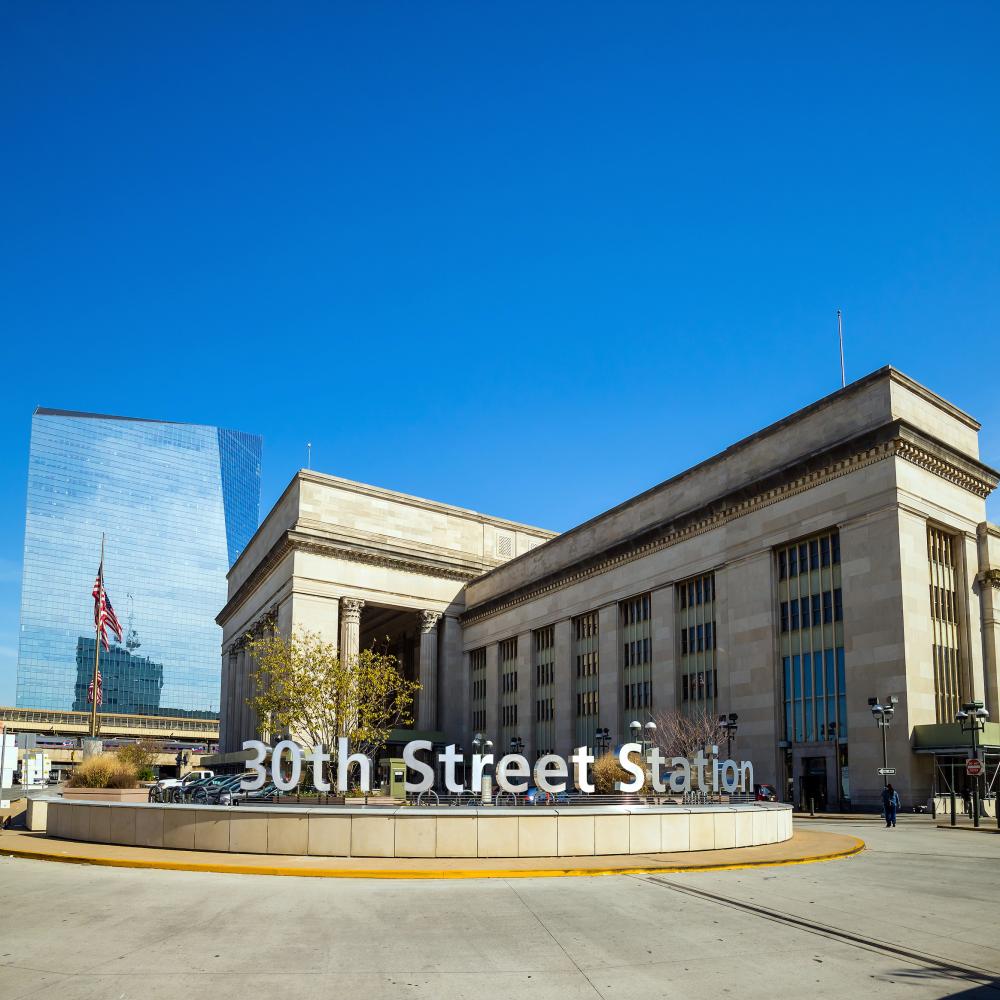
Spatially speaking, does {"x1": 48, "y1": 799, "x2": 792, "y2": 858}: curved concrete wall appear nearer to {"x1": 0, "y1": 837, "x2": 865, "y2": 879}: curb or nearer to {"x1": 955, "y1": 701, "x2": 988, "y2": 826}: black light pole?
{"x1": 0, "y1": 837, "x2": 865, "y2": 879}: curb

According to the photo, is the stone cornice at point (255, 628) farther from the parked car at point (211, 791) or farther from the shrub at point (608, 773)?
the shrub at point (608, 773)

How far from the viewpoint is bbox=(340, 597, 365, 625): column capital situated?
269 ft

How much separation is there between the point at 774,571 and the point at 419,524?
44.1m

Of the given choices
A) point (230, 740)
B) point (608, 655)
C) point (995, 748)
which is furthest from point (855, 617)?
point (230, 740)

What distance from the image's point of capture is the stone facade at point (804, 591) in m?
45.1

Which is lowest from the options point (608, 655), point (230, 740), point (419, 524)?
point (230, 740)

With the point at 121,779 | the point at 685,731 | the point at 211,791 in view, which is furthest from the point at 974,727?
the point at 121,779

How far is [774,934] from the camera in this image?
45.1ft

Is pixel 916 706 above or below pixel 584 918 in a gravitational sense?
above

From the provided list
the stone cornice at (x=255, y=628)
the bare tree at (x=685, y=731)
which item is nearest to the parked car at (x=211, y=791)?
the bare tree at (x=685, y=731)

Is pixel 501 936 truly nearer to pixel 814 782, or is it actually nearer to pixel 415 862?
pixel 415 862

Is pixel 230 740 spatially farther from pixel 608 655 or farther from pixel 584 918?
pixel 584 918

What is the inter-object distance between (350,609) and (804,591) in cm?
4318

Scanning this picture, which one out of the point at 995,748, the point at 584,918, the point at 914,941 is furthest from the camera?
the point at 995,748
